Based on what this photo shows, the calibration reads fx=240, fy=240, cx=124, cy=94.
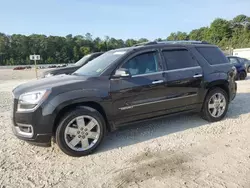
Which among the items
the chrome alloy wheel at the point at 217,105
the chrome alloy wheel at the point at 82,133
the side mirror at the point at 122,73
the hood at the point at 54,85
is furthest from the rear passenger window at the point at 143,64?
Answer: the chrome alloy wheel at the point at 217,105

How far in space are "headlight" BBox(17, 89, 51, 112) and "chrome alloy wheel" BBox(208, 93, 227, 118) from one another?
348 cm

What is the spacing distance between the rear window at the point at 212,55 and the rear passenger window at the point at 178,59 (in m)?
0.42

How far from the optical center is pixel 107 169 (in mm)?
3420

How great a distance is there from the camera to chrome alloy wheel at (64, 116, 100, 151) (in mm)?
3803

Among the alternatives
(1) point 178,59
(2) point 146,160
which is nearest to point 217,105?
(1) point 178,59

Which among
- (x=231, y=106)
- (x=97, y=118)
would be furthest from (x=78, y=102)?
(x=231, y=106)

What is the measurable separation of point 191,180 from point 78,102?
2030 mm

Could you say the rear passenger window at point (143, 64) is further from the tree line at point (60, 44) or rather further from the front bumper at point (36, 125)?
the tree line at point (60, 44)

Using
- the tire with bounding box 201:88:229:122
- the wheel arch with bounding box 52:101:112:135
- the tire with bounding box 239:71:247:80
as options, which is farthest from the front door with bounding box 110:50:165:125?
the tire with bounding box 239:71:247:80

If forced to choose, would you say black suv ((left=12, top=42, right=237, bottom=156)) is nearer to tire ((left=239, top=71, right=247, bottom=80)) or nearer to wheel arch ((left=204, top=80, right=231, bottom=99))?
wheel arch ((left=204, top=80, right=231, bottom=99))

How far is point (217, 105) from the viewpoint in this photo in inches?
211

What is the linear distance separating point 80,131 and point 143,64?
1711 mm

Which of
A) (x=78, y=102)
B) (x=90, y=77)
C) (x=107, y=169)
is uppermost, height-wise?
(x=90, y=77)

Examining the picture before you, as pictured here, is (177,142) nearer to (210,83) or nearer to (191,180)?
(191,180)
